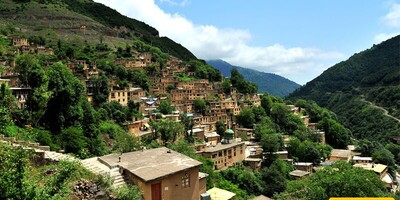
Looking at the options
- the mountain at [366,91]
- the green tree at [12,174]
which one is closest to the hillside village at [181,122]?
the green tree at [12,174]

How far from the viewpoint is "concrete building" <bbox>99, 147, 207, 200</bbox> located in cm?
1295

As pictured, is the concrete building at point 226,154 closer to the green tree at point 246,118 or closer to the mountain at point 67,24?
the green tree at point 246,118

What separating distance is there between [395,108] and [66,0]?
105892mm

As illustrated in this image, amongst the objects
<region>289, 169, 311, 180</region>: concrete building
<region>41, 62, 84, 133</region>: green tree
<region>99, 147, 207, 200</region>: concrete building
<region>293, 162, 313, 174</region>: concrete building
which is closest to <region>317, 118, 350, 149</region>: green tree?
<region>293, 162, 313, 174</region>: concrete building

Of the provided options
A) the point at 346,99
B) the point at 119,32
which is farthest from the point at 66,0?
the point at 346,99

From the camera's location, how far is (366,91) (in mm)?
105625

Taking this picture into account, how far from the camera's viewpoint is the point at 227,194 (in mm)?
26797

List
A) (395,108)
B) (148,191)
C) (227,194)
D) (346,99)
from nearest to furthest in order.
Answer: (148,191) → (227,194) → (395,108) → (346,99)

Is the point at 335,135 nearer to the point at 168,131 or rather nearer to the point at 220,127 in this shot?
the point at 220,127

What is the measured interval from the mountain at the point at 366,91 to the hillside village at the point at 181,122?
17891 millimetres

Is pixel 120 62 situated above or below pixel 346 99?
above

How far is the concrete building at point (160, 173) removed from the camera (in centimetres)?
1295

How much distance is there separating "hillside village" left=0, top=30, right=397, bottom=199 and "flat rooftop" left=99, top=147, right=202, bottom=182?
38mm

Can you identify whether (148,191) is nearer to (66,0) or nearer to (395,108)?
(395,108)
